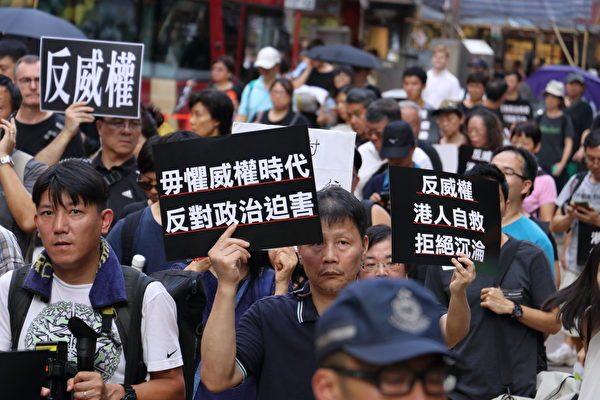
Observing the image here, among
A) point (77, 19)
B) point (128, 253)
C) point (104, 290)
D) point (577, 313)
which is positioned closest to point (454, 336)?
point (577, 313)

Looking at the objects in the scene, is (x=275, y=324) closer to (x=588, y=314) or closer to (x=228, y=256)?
(x=228, y=256)

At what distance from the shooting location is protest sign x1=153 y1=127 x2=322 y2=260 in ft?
14.5

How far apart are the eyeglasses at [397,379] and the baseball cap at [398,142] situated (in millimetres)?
6304

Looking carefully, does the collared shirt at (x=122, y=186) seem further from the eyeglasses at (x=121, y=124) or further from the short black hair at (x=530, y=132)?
the short black hair at (x=530, y=132)

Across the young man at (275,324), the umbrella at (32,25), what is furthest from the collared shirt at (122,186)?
the umbrella at (32,25)

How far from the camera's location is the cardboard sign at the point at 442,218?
4.99m

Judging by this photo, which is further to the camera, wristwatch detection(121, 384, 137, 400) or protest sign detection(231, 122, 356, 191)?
protest sign detection(231, 122, 356, 191)

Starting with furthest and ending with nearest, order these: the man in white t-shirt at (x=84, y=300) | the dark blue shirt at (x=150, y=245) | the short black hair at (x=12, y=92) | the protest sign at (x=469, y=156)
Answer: the protest sign at (x=469, y=156), the short black hair at (x=12, y=92), the dark blue shirt at (x=150, y=245), the man in white t-shirt at (x=84, y=300)

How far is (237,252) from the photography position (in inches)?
167

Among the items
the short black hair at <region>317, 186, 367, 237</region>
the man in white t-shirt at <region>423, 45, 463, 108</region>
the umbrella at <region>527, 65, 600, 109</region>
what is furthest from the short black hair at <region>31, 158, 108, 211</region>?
the umbrella at <region>527, 65, 600, 109</region>

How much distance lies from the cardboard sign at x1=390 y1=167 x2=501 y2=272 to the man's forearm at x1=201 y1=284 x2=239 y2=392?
1101mm

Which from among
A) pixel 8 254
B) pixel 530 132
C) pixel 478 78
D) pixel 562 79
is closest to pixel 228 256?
pixel 8 254

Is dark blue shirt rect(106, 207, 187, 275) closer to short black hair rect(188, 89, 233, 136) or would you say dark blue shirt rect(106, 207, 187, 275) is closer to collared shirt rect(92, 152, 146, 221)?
collared shirt rect(92, 152, 146, 221)

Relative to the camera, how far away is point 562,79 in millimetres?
23609
